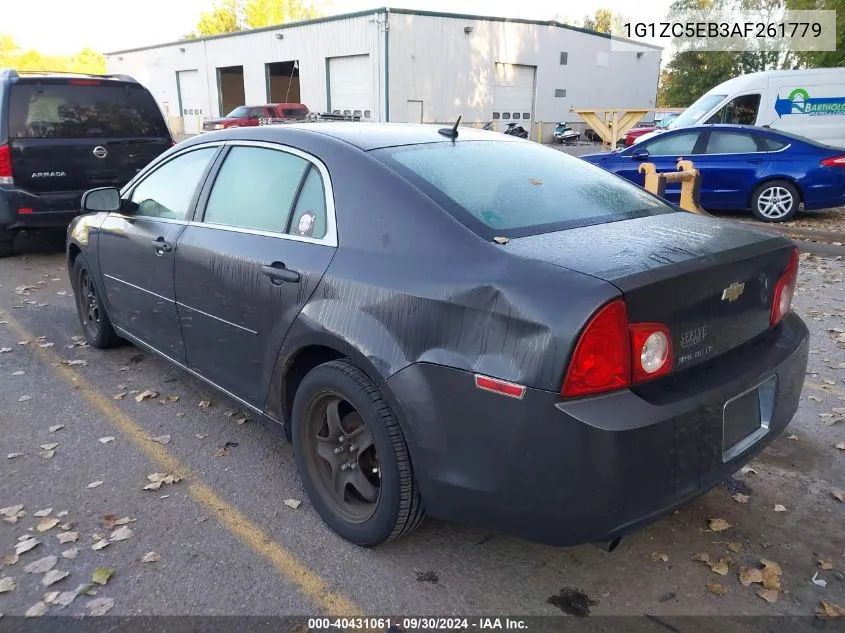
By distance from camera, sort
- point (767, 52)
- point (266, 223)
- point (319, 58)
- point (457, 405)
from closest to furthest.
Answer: point (457, 405) < point (266, 223) < point (319, 58) < point (767, 52)

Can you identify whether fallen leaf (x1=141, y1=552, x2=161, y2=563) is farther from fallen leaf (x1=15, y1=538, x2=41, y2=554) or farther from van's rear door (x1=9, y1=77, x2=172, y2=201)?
van's rear door (x1=9, y1=77, x2=172, y2=201)

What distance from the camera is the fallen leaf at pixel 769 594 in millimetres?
2512

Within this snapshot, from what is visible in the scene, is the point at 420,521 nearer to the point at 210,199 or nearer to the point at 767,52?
the point at 210,199

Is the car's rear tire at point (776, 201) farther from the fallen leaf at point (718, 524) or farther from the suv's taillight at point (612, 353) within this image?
the suv's taillight at point (612, 353)

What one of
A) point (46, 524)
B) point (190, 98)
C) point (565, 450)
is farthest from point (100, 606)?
point (190, 98)

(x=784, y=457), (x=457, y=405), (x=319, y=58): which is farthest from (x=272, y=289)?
(x=319, y=58)

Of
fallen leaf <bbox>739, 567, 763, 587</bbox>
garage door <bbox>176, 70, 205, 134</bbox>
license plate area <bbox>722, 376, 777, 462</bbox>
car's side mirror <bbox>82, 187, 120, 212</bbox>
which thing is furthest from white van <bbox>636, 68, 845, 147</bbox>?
garage door <bbox>176, 70, 205, 134</bbox>

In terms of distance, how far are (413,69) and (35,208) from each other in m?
23.8

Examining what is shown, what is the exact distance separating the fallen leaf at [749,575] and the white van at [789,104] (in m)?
12.1

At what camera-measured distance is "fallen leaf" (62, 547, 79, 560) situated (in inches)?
109

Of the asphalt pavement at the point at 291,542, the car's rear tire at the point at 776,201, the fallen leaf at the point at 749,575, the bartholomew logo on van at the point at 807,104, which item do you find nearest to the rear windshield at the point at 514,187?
the asphalt pavement at the point at 291,542

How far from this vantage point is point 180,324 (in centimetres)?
373

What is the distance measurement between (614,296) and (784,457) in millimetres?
2177

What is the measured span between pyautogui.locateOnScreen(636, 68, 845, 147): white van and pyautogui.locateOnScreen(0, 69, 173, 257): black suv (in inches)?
394
